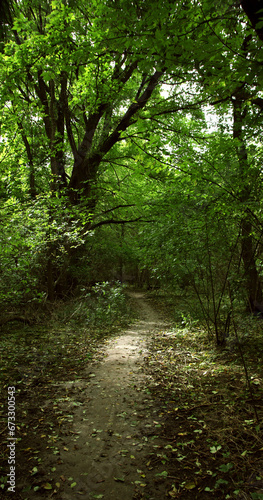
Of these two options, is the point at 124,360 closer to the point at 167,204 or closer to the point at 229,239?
the point at 229,239

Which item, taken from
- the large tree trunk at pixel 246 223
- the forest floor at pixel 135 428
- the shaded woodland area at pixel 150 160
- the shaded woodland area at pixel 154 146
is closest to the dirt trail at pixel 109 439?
the forest floor at pixel 135 428

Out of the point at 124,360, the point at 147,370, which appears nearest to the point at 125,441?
the point at 147,370

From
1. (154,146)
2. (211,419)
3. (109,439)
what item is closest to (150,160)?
(154,146)

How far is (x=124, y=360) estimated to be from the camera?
561 centimetres

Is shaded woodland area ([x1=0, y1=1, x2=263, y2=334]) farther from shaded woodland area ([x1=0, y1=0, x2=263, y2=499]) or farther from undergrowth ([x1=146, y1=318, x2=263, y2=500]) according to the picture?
undergrowth ([x1=146, y1=318, x2=263, y2=500])

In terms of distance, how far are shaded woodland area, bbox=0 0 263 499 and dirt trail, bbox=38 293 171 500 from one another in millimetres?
1093

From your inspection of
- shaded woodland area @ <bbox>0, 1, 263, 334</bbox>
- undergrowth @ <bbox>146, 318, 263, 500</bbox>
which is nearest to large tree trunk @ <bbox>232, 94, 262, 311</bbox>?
shaded woodland area @ <bbox>0, 1, 263, 334</bbox>

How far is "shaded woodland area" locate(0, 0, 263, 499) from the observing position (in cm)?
313

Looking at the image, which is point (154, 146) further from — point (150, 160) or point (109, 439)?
point (109, 439)

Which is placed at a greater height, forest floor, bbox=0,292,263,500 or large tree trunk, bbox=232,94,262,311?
large tree trunk, bbox=232,94,262,311

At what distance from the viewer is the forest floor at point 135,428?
2404 millimetres

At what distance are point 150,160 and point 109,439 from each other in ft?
14.4

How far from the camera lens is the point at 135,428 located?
10.8ft

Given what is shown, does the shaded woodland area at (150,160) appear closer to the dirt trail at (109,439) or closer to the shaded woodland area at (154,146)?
the shaded woodland area at (154,146)
